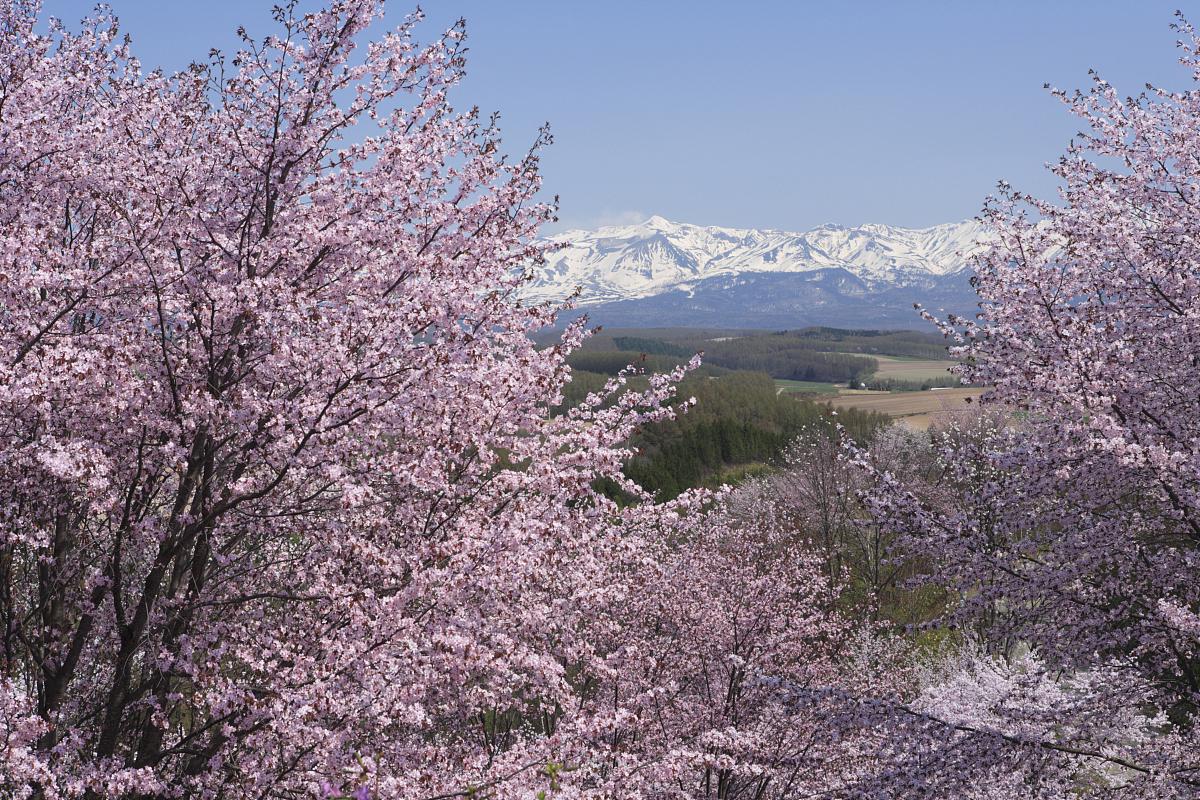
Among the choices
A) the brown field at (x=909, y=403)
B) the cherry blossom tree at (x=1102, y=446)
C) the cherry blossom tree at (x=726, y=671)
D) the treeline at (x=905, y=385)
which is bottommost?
the treeline at (x=905, y=385)

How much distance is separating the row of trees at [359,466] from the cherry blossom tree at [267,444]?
0.04 metres

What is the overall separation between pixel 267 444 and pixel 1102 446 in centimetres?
706

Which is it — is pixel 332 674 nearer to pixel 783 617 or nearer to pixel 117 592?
pixel 117 592

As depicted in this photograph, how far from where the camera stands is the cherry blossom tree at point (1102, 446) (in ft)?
28.5

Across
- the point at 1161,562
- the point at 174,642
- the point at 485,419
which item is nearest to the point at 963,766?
the point at 1161,562

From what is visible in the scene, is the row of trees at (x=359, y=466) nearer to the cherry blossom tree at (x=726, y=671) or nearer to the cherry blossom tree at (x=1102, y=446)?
the cherry blossom tree at (x=1102, y=446)

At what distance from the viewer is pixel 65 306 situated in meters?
6.60

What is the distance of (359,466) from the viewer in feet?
21.9

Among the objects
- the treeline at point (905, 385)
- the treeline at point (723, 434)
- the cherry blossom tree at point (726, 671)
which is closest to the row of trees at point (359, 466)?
the cherry blossom tree at point (726, 671)

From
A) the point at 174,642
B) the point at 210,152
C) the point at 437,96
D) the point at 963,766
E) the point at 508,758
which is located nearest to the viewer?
the point at 174,642

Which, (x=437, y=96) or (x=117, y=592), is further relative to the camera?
(x=437, y=96)

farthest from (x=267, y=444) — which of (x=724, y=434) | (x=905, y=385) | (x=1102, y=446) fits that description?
(x=905, y=385)

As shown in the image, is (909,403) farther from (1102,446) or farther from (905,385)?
(1102,446)

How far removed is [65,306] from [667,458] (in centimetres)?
8271
